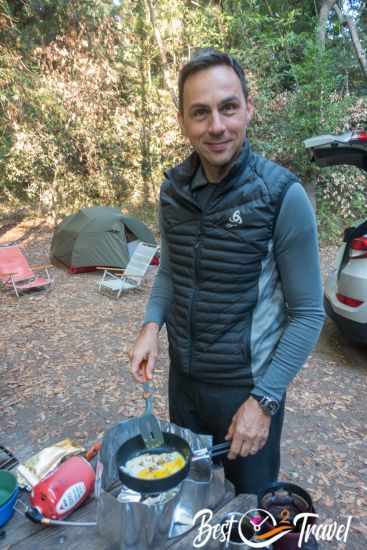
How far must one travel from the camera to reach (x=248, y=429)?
1.31 meters

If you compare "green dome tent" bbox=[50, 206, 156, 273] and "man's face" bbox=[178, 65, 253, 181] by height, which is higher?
"man's face" bbox=[178, 65, 253, 181]

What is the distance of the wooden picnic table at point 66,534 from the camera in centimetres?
131

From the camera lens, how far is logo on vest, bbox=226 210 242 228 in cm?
140

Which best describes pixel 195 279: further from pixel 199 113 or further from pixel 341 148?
pixel 341 148

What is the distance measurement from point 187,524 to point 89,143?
12836 millimetres

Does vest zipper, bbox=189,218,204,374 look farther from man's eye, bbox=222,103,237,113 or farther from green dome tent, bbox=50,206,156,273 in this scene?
green dome tent, bbox=50,206,156,273

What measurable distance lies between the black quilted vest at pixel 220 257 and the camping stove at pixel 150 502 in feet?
0.95

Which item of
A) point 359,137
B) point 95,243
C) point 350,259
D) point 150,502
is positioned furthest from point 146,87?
point 150,502

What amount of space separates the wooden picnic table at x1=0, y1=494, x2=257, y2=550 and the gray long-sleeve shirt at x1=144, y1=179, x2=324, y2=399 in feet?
1.21

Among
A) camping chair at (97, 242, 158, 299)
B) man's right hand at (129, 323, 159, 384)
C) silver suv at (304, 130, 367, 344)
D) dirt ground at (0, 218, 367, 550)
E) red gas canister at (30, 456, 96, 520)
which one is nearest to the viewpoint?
red gas canister at (30, 456, 96, 520)

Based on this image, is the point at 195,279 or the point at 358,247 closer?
the point at 195,279

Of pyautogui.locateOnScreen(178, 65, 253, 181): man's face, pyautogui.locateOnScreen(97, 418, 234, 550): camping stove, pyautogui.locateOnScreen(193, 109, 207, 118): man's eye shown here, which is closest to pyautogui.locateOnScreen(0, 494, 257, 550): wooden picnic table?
pyautogui.locateOnScreen(97, 418, 234, 550): camping stove

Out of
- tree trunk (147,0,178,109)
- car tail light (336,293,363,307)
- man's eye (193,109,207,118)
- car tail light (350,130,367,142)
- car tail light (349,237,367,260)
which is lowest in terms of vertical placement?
car tail light (336,293,363,307)

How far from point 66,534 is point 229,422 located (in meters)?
0.66
